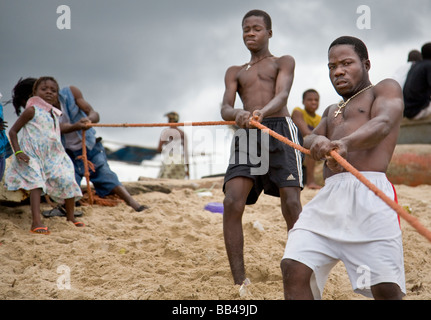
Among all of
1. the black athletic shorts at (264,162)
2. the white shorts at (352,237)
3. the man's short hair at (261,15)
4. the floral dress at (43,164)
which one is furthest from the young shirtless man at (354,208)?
the floral dress at (43,164)

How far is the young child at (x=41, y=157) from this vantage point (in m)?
4.16

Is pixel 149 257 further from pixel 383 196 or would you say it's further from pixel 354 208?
pixel 383 196

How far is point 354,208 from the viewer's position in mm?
2178

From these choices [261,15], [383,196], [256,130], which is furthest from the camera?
[261,15]

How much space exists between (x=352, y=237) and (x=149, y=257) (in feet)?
6.47

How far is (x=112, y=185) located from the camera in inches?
207

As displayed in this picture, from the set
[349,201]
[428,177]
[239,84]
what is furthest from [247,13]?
[428,177]

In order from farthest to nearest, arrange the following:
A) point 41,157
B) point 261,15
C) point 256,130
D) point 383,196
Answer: point 41,157 < point 261,15 < point 256,130 < point 383,196

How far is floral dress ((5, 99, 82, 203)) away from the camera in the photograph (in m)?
4.18

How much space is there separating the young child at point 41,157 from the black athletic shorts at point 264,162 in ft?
6.15

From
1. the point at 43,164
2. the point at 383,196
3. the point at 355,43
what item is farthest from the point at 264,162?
the point at 43,164

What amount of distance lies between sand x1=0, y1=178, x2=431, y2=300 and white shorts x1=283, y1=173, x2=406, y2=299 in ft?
2.41

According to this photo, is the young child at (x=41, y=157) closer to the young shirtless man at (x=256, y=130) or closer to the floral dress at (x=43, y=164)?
the floral dress at (x=43, y=164)
